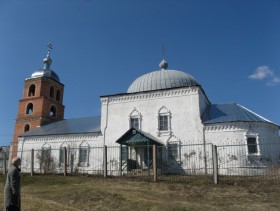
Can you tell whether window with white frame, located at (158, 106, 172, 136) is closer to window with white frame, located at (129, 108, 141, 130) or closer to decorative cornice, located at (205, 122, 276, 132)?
window with white frame, located at (129, 108, 141, 130)

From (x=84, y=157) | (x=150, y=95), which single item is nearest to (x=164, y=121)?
(x=150, y=95)

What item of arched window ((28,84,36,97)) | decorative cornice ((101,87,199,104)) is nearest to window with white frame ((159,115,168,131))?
decorative cornice ((101,87,199,104))

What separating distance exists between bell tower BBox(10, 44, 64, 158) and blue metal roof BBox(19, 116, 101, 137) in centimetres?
238

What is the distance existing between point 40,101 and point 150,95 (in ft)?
43.9

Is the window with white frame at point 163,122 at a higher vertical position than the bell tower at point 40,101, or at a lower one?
lower

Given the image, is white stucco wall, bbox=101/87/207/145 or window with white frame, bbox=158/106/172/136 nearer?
white stucco wall, bbox=101/87/207/145

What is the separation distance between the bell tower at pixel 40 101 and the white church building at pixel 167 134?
478 cm

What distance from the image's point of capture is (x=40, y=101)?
95.9 ft

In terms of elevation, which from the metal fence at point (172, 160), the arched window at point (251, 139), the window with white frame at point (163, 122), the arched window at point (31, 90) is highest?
the arched window at point (31, 90)

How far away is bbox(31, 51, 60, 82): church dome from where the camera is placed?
3086 cm

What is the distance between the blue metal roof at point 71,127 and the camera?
22.8 meters

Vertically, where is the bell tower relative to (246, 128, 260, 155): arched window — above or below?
above

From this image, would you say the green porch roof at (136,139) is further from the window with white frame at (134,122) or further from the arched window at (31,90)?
the arched window at (31,90)

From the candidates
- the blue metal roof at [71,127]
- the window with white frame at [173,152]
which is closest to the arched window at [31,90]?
the blue metal roof at [71,127]
